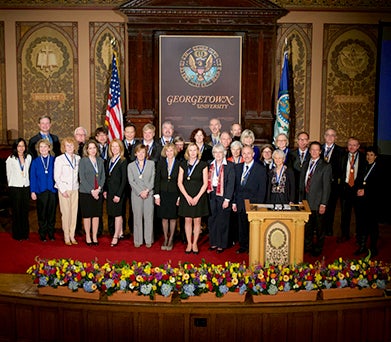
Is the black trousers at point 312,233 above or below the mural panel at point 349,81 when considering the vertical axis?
below

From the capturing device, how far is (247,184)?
7.05 metres

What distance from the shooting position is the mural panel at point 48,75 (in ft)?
34.6

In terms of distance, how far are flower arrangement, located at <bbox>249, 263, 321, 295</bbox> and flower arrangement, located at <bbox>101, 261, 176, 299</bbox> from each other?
77cm

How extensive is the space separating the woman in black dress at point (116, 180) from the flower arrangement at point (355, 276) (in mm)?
2765

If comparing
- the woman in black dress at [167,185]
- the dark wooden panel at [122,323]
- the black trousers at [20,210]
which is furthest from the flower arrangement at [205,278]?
the black trousers at [20,210]

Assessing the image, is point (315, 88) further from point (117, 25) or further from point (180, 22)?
point (117, 25)

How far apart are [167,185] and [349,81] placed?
494 cm

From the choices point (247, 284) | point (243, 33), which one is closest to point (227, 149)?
point (247, 284)

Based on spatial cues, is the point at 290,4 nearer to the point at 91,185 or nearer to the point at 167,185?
the point at 167,185

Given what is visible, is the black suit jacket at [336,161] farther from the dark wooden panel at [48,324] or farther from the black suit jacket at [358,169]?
the dark wooden panel at [48,324]

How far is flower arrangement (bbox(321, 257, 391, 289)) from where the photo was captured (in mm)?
5676

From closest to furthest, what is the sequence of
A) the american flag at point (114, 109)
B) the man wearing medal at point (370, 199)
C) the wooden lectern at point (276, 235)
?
the wooden lectern at point (276, 235), the man wearing medal at point (370, 199), the american flag at point (114, 109)

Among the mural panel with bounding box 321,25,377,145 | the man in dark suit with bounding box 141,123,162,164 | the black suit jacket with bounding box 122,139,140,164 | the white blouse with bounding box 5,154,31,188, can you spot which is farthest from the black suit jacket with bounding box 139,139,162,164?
the mural panel with bounding box 321,25,377,145

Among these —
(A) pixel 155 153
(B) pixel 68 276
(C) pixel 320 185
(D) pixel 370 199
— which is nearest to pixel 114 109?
(A) pixel 155 153
